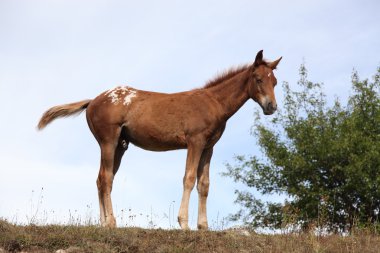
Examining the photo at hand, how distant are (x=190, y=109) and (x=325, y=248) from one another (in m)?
4.00

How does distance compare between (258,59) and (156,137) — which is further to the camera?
(258,59)

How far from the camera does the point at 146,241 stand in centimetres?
1152

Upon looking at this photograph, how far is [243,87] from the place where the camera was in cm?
1362

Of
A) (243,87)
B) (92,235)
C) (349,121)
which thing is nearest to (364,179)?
(349,121)

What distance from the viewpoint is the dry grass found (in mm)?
11141

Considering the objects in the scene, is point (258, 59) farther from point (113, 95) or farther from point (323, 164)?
point (323, 164)

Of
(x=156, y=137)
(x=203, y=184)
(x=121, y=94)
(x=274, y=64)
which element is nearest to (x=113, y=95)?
(x=121, y=94)

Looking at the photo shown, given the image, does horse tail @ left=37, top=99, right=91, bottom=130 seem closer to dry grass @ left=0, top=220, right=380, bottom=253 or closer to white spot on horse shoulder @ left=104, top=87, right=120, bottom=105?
white spot on horse shoulder @ left=104, top=87, right=120, bottom=105

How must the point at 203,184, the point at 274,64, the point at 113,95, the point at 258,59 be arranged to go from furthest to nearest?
the point at 113,95
the point at 274,64
the point at 258,59
the point at 203,184

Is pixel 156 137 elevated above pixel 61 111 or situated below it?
below

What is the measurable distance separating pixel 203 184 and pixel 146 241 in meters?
2.22

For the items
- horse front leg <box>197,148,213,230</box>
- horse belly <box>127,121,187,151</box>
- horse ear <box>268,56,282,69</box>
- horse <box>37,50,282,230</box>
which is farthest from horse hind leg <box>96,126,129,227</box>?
horse ear <box>268,56,282,69</box>

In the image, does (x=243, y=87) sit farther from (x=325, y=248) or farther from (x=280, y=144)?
(x=280, y=144)

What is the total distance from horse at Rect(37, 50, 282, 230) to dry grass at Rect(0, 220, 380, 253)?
994 mm
